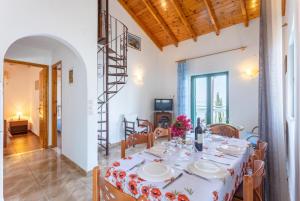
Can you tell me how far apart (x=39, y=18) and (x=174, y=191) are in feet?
8.50

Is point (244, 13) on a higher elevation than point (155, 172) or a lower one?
higher

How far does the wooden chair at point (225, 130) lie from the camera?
8.79ft

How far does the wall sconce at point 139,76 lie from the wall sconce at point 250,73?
3.00 metres

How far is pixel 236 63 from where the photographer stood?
178 inches

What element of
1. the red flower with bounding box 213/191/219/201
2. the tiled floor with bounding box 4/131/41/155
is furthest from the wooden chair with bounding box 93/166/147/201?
the tiled floor with bounding box 4/131/41/155

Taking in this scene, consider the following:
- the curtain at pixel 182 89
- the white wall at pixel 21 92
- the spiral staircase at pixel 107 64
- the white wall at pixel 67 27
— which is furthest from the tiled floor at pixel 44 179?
the white wall at pixel 21 92

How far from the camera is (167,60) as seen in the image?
6.10m

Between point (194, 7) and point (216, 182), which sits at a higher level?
point (194, 7)

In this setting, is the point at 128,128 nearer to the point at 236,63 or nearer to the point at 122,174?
the point at 236,63

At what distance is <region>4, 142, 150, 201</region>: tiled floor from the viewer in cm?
224

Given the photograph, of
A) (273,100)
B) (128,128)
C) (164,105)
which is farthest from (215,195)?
(164,105)

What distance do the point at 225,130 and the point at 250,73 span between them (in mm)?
2326

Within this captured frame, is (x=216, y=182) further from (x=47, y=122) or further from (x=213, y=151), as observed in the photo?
(x=47, y=122)

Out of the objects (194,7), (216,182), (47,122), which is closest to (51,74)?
(47,122)
